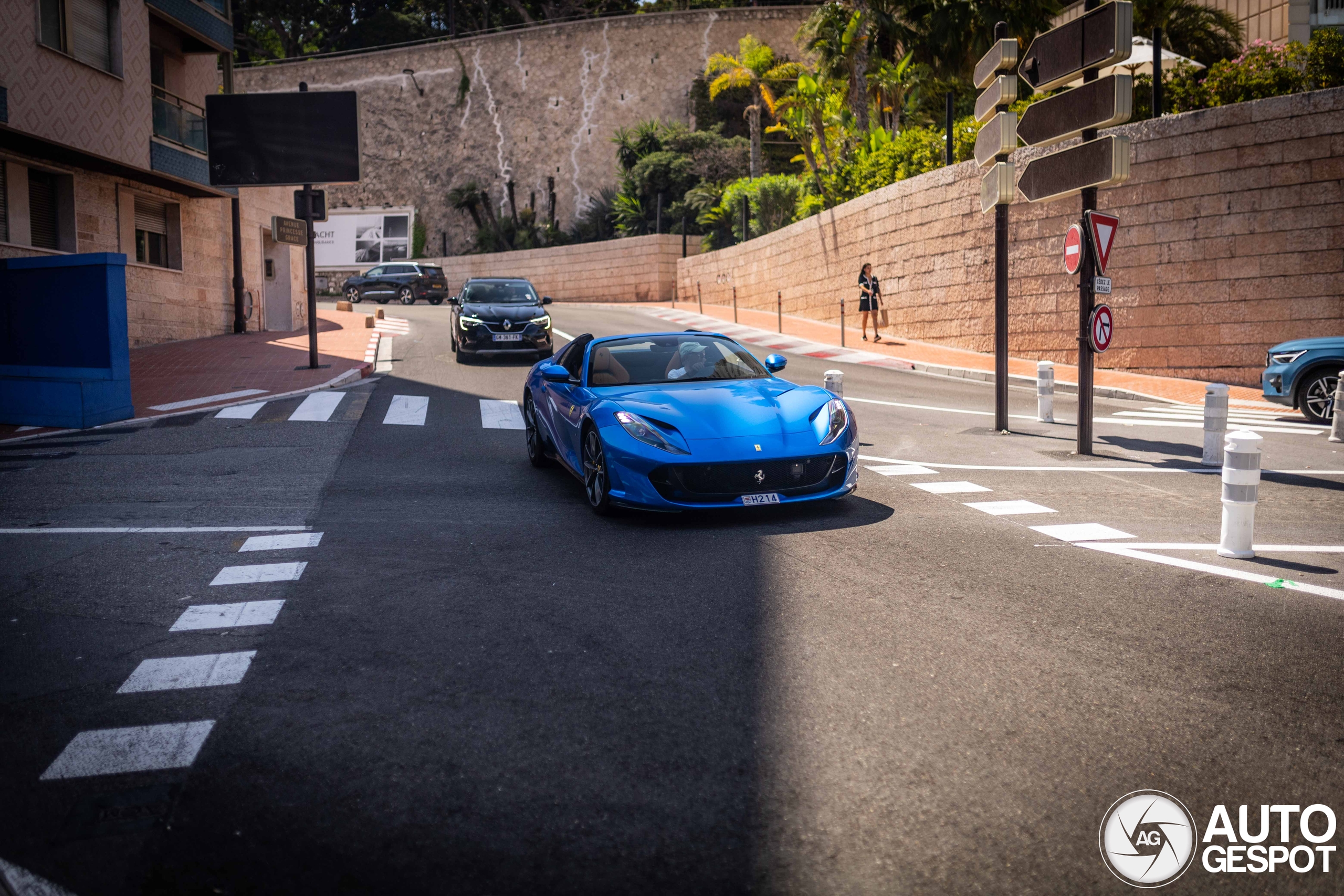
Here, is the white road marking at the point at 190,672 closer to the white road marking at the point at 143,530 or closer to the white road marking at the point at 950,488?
the white road marking at the point at 143,530

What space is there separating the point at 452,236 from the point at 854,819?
61360 millimetres

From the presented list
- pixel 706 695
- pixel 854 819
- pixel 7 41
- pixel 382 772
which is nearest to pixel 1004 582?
pixel 706 695

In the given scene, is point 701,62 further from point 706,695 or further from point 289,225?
point 706,695

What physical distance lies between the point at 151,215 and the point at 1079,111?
2099 cm

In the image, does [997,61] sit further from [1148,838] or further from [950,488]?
[1148,838]

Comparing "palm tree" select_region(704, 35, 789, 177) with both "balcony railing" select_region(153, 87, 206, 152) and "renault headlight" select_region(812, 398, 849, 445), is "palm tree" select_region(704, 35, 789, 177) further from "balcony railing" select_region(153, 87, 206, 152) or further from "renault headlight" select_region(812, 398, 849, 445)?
"renault headlight" select_region(812, 398, 849, 445)

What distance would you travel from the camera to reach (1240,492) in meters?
6.48

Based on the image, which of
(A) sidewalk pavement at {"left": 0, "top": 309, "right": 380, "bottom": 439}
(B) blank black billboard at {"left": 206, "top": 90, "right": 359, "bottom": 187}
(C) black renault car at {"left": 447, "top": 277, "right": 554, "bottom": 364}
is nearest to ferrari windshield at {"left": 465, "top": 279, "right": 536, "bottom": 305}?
(C) black renault car at {"left": 447, "top": 277, "right": 554, "bottom": 364}

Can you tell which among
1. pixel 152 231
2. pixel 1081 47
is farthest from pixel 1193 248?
pixel 152 231

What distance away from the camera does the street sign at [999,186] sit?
12.1m

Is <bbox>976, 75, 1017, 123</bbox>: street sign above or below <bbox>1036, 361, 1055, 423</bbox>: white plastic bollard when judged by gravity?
above

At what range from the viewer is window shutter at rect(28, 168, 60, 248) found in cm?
2017

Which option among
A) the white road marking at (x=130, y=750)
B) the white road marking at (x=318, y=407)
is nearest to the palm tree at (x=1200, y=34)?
the white road marking at (x=318, y=407)

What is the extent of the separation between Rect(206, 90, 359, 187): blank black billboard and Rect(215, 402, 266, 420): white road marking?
5679 millimetres
